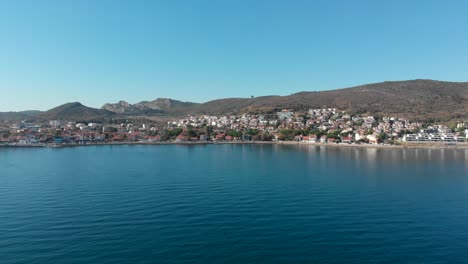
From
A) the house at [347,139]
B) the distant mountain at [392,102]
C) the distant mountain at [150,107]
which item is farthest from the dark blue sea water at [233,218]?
the distant mountain at [150,107]

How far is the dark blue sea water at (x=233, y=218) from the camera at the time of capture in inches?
420

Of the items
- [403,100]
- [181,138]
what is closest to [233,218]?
[181,138]

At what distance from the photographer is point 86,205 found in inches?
639

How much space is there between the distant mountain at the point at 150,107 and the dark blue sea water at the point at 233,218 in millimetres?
130061

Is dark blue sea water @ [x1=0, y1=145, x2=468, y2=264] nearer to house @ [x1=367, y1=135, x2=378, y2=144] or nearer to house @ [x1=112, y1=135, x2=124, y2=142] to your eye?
house @ [x1=367, y1=135, x2=378, y2=144]

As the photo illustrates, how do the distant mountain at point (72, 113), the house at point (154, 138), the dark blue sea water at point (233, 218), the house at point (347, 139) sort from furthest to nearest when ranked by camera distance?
the distant mountain at point (72, 113) < the house at point (154, 138) < the house at point (347, 139) < the dark blue sea water at point (233, 218)

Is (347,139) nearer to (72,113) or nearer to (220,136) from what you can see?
(220,136)

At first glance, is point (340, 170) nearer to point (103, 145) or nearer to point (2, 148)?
point (103, 145)

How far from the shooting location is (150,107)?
176 meters

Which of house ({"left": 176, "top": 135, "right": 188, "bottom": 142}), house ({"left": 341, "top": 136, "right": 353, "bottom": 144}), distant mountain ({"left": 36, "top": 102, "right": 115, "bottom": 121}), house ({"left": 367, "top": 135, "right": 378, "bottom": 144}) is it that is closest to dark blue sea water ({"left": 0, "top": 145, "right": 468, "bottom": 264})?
house ({"left": 367, "top": 135, "right": 378, "bottom": 144})

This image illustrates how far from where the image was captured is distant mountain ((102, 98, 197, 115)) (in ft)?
500

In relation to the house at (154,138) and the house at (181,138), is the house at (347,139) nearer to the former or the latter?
the house at (181,138)

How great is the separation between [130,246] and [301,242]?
5.65 m

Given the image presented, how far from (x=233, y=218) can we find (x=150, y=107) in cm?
16761
